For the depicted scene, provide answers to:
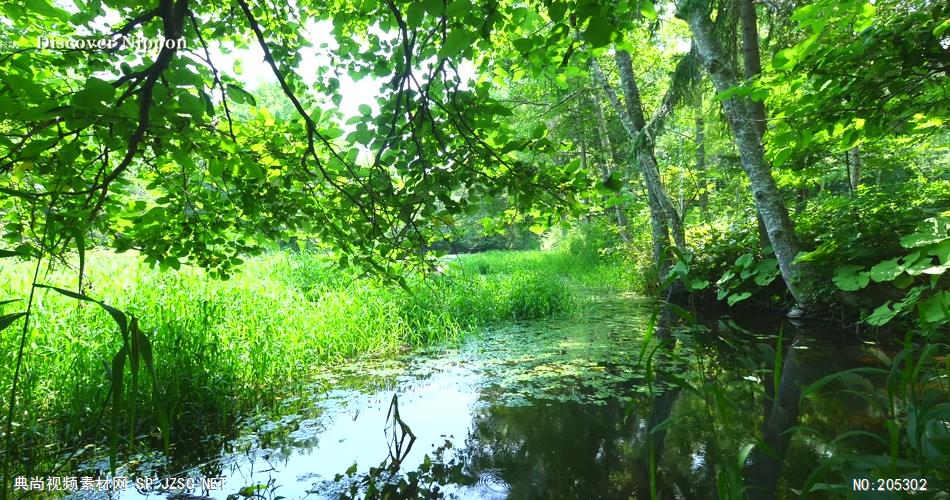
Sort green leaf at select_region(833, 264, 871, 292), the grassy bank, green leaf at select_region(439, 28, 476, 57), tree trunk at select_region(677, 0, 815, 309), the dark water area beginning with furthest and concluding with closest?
1. tree trunk at select_region(677, 0, 815, 309)
2. green leaf at select_region(833, 264, 871, 292)
3. the grassy bank
4. the dark water area
5. green leaf at select_region(439, 28, 476, 57)

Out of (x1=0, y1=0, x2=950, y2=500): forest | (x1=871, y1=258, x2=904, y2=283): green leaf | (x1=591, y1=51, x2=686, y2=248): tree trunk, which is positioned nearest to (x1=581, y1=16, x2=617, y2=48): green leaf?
(x1=0, y1=0, x2=950, y2=500): forest

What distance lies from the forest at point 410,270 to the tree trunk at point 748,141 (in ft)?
0.11

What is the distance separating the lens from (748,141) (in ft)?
18.1

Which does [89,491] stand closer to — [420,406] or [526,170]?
[420,406]

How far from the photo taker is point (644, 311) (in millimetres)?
8117

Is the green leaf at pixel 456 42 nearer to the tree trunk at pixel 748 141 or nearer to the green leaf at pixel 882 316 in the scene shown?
the tree trunk at pixel 748 141

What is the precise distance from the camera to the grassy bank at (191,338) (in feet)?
11.3

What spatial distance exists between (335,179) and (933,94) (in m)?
3.58

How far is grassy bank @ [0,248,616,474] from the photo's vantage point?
343 cm

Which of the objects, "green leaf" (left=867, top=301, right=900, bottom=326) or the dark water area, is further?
"green leaf" (left=867, top=301, right=900, bottom=326)

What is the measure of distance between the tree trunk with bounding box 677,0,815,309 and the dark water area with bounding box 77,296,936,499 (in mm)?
1164

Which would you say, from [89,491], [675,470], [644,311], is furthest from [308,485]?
[644,311]

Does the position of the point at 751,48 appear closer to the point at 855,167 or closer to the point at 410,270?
the point at 855,167

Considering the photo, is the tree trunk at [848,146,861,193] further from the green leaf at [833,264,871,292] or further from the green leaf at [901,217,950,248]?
the green leaf at [901,217,950,248]
